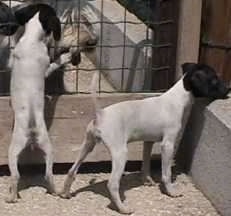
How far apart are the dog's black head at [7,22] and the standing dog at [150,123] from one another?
793 mm

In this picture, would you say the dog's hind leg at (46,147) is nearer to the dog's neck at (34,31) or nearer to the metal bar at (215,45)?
the dog's neck at (34,31)

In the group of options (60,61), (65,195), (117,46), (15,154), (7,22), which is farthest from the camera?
(117,46)

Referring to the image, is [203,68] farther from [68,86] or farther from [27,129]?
[68,86]

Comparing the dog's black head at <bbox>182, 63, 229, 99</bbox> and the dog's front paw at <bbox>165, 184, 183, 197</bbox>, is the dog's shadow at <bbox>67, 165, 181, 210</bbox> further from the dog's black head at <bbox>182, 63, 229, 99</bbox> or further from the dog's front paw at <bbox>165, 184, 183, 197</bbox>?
the dog's black head at <bbox>182, 63, 229, 99</bbox>

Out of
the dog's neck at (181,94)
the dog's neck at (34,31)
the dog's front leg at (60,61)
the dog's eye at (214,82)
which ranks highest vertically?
the dog's neck at (34,31)

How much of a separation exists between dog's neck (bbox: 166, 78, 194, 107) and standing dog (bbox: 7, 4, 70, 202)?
0.70 metres

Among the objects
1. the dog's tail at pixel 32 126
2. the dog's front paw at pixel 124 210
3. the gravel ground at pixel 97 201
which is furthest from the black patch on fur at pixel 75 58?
the dog's front paw at pixel 124 210

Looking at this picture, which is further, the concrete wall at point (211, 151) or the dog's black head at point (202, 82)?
the dog's black head at point (202, 82)

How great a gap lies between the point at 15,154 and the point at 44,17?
2.52 ft

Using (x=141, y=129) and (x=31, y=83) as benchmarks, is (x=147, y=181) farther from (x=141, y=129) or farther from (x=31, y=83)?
(x=31, y=83)

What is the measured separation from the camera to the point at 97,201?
425cm

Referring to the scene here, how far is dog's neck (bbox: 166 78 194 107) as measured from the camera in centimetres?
432

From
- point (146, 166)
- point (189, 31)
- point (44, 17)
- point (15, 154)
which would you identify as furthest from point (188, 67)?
point (15, 154)

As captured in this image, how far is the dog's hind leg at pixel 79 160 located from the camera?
409 cm
